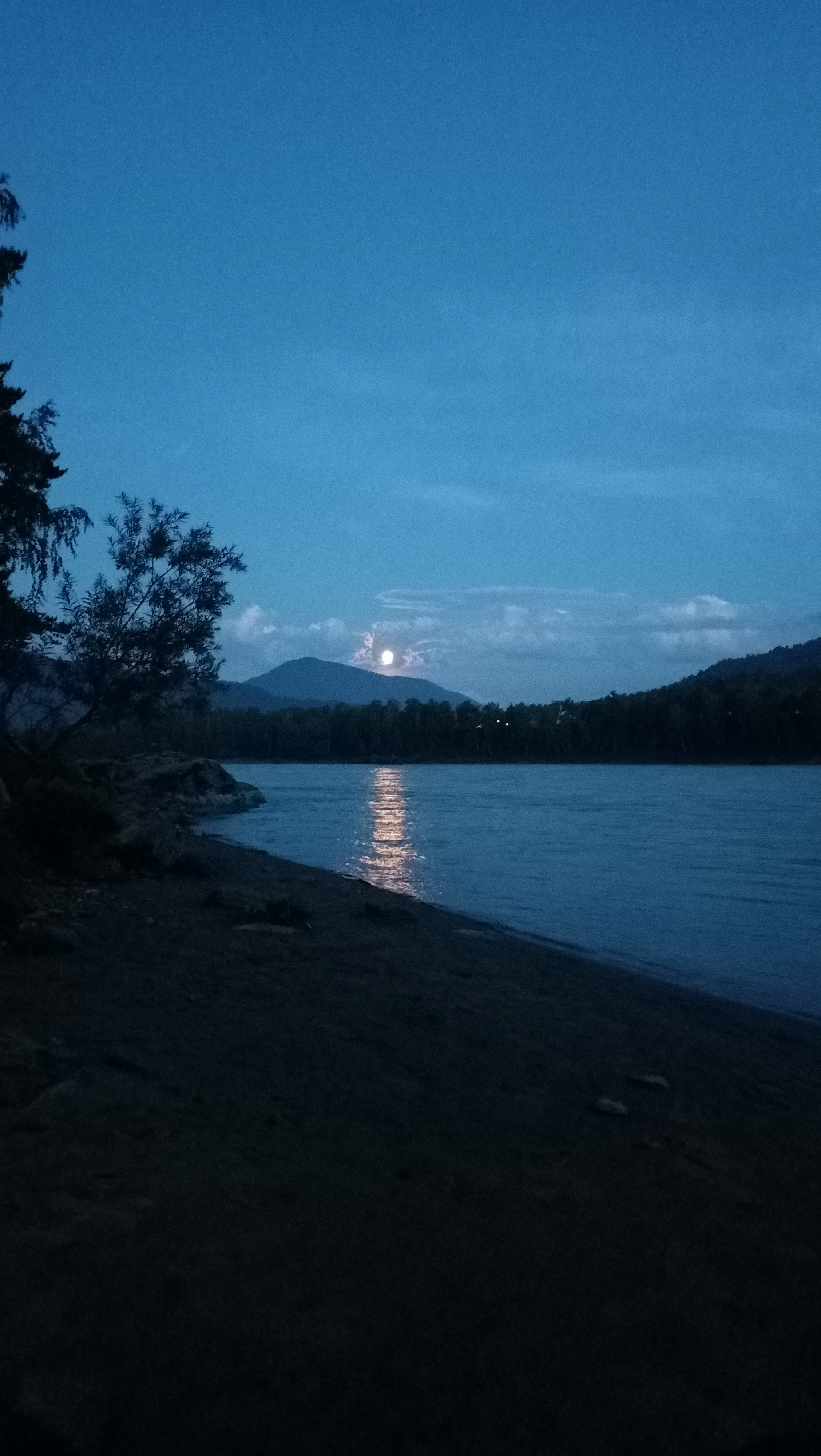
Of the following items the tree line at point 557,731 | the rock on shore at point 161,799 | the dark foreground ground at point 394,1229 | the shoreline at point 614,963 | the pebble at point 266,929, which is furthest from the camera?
the tree line at point 557,731

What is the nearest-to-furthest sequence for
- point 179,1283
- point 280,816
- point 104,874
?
point 179,1283 < point 104,874 < point 280,816

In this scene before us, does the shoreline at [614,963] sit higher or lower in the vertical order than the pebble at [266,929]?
lower

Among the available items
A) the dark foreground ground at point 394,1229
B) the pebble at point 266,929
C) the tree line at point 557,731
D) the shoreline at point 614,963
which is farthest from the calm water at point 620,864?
the tree line at point 557,731

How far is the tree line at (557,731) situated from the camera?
11938cm

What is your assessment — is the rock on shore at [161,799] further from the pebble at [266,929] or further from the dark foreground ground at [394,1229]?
the dark foreground ground at [394,1229]

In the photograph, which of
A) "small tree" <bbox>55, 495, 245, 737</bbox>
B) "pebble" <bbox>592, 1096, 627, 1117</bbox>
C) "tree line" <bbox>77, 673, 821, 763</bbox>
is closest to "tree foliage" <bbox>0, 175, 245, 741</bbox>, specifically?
"small tree" <bbox>55, 495, 245, 737</bbox>

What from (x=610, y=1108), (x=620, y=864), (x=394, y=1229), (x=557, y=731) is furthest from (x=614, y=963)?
(x=557, y=731)

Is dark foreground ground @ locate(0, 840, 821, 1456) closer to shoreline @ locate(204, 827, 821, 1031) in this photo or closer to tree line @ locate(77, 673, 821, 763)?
shoreline @ locate(204, 827, 821, 1031)

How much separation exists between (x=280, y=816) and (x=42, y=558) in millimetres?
25595

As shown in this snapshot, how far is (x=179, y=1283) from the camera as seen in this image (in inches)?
143

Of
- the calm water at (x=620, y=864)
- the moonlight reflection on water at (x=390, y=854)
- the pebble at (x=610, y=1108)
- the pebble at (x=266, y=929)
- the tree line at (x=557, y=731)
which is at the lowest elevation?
the moonlight reflection on water at (x=390, y=854)

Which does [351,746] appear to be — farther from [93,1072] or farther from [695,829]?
[93,1072]

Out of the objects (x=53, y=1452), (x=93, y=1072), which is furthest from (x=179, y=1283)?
(x=93, y=1072)

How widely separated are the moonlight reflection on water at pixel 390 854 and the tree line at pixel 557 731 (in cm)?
5255
